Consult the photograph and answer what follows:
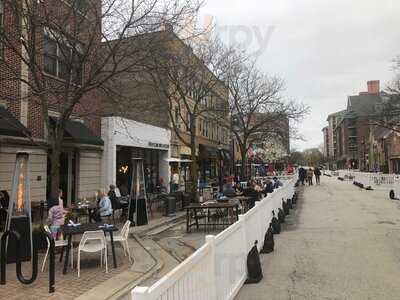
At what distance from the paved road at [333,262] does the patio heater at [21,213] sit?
4.79 m

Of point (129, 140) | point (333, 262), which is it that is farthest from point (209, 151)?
point (333, 262)

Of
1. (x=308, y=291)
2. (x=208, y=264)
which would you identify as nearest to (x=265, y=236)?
(x=308, y=291)

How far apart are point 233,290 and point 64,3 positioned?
32.8 ft

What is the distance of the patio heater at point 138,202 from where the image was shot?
15023 millimetres

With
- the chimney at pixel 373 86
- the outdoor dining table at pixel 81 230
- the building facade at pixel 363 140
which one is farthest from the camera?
the chimney at pixel 373 86

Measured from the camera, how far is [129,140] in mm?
24828

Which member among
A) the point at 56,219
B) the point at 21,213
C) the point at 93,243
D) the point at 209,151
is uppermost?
the point at 209,151

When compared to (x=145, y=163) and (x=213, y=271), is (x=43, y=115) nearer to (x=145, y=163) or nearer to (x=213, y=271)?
(x=213, y=271)

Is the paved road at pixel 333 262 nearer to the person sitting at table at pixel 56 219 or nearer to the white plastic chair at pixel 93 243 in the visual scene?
the white plastic chair at pixel 93 243

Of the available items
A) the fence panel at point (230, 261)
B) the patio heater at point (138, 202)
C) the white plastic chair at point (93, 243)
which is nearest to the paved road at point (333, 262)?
the fence panel at point (230, 261)

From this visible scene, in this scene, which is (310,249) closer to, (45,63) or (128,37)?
→ (128,37)

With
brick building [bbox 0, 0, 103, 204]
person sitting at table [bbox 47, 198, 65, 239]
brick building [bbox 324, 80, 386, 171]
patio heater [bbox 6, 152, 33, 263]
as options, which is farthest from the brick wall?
brick building [bbox 324, 80, 386, 171]

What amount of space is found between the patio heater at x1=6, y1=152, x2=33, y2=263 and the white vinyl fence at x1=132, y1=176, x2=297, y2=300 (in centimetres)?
450

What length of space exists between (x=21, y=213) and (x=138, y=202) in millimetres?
6156
